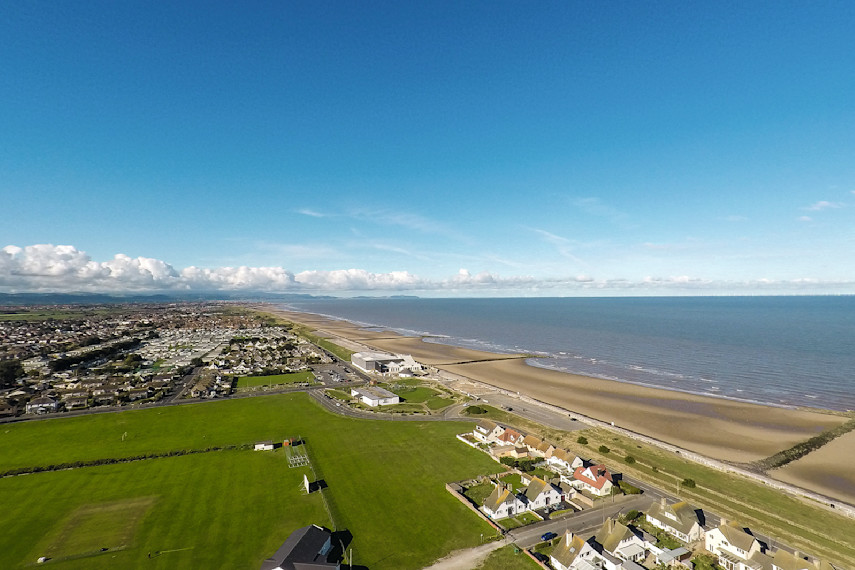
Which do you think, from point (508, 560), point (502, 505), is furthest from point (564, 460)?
point (508, 560)

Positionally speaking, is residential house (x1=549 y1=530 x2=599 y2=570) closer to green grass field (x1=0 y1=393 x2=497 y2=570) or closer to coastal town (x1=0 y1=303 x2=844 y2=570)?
coastal town (x1=0 y1=303 x2=844 y2=570)

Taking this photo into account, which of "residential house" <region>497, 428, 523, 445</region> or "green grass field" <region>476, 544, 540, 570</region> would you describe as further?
"residential house" <region>497, 428, 523, 445</region>

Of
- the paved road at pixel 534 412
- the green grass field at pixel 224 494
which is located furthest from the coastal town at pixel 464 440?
the green grass field at pixel 224 494

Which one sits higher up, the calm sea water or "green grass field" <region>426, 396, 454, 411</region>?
the calm sea water

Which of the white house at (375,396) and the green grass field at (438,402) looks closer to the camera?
the green grass field at (438,402)

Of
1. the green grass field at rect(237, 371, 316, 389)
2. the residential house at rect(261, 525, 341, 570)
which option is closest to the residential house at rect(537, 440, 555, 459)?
the residential house at rect(261, 525, 341, 570)

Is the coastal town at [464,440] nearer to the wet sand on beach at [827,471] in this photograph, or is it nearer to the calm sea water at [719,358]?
the wet sand on beach at [827,471]
